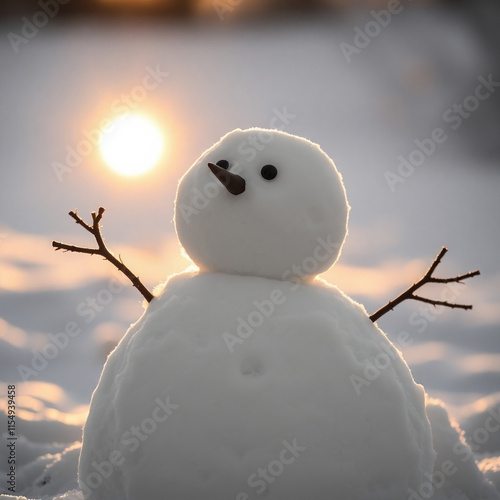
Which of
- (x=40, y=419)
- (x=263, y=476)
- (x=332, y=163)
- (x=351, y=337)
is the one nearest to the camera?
(x=263, y=476)

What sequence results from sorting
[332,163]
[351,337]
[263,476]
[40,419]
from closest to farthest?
[263,476], [351,337], [332,163], [40,419]

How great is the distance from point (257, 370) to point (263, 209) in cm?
94

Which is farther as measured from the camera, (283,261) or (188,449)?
(283,261)

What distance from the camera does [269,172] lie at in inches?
130

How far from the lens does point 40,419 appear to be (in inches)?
291

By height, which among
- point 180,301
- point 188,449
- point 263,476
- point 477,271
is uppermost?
point 180,301

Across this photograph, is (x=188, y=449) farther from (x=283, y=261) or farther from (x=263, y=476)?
(x=283, y=261)

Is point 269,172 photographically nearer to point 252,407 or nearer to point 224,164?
point 224,164

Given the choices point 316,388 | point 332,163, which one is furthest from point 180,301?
point 332,163

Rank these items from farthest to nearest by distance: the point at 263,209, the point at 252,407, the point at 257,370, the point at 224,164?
the point at 224,164 → the point at 263,209 → the point at 257,370 → the point at 252,407

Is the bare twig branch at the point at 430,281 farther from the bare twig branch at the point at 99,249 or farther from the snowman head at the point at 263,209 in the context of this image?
the bare twig branch at the point at 99,249

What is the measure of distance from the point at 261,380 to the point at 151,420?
652mm

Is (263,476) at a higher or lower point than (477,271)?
lower

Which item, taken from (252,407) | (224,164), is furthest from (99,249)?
(252,407)
